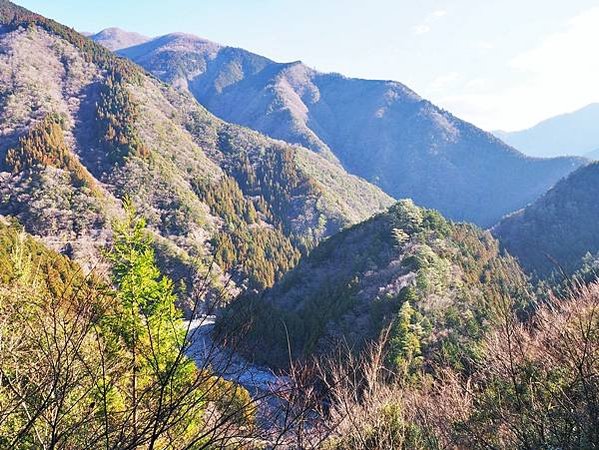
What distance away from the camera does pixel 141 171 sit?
71.4 meters

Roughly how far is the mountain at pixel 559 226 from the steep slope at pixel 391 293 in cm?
2653

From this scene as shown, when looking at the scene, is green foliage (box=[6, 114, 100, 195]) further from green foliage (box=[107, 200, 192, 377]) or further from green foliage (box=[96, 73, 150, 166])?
green foliage (box=[107, 200, 192, 377])

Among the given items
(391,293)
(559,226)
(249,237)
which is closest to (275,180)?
(249,237)

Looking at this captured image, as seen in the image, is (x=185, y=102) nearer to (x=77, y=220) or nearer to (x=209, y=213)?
(x=209, y=213)

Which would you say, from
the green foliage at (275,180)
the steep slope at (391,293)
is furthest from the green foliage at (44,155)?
Result: the green foliage at (275,180)

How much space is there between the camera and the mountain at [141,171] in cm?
5609

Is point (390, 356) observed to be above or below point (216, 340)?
below

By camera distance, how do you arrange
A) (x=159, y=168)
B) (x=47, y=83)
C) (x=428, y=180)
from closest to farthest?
(x=159, y=168) < (x=47, y=83) < (x=428, y=180)

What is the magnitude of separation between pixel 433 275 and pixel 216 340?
35.6 meters

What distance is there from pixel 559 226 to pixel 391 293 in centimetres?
6031

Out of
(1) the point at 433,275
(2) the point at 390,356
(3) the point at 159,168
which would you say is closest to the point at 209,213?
(3) the point at 159,168

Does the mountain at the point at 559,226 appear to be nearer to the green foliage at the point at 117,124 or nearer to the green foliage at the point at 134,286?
the green foliage at the point at 134,286

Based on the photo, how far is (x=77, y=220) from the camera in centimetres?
5453

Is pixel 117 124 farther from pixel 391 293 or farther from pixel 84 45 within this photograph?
pixel 391 293
